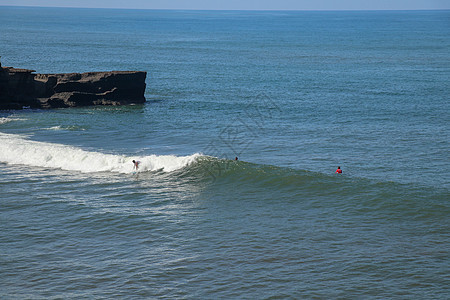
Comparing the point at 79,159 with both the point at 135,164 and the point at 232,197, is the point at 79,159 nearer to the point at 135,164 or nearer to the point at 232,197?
the point at 135,164

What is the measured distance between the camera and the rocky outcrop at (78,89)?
154 feet

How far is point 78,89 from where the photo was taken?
4869 cm

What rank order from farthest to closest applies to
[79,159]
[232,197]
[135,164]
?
[79,159] < [135,164] < [232,197]

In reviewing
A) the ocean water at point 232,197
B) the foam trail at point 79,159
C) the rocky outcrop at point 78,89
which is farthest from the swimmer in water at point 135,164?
the rocky outcrop at point 78,89

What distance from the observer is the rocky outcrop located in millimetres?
46906

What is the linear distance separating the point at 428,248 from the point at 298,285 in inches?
220

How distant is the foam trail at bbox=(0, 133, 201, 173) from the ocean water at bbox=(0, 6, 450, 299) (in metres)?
0.12

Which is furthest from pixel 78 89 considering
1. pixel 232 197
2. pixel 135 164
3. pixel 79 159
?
pixel 232 197

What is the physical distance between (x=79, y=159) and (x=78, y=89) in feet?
62.9

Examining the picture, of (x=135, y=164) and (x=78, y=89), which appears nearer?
(x=135, y=164)

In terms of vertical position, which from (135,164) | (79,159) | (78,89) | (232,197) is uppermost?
(78,89)

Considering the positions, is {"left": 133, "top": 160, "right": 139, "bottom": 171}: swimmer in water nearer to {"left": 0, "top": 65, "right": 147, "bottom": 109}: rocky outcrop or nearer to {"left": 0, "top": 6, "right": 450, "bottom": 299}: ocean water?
{"left": 0, "top": 6, "right": 450, "bottom": 299}: ocean water

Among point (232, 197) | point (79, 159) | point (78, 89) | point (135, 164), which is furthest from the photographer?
point (78, 89)

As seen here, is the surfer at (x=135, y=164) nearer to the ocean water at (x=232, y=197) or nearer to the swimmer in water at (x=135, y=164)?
the swimmer in water at (x=135, y=164)
